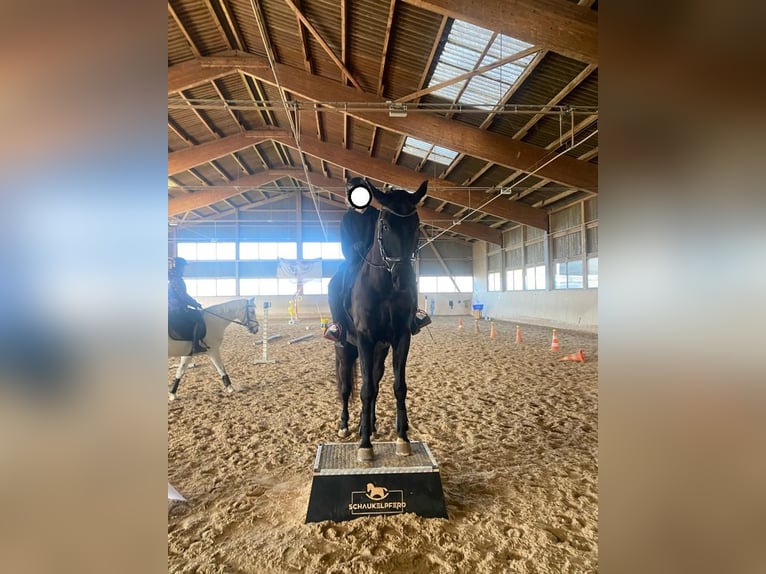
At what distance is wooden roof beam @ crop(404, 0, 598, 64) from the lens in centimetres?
454

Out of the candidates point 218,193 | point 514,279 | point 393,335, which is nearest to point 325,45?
point 393,335

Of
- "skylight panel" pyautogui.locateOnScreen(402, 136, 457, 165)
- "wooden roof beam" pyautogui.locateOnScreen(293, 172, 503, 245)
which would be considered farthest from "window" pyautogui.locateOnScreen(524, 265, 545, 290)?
"skylight panel" pyautogui.locateOnScreen(402, 136, 457, 165)

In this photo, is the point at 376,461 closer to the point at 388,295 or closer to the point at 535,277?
the point at 388,295

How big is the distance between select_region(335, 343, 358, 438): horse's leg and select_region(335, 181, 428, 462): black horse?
0.68 m

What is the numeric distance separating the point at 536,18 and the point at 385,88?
366 centimetres

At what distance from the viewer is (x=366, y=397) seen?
2555 millimetres

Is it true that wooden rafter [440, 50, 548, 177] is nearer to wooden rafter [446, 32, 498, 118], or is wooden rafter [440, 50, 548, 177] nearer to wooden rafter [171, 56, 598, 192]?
wooden rafter [171, 56, 598, 192]

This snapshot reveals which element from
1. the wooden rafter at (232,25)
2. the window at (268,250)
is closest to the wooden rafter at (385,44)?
the wooden rafter at (232,25)
